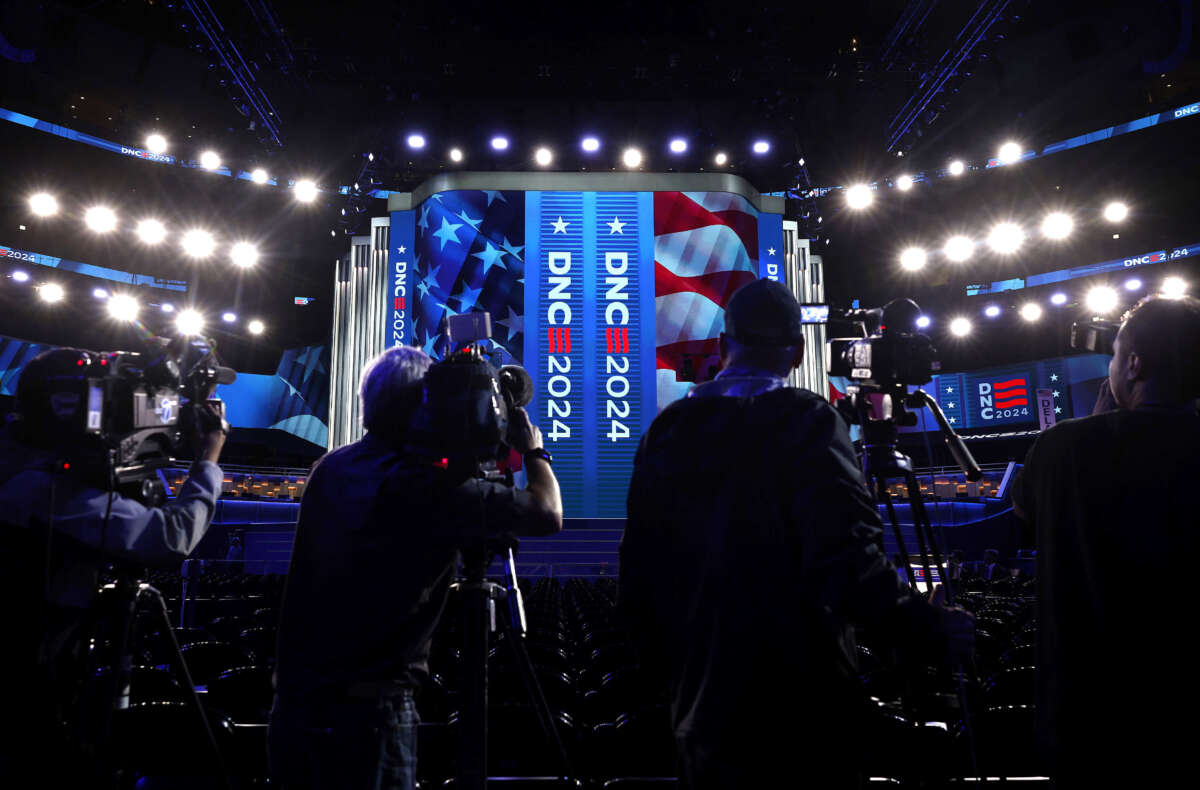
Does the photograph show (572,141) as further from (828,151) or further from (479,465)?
(479,465)

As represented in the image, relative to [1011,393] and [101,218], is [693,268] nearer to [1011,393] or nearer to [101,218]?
[1011,393]

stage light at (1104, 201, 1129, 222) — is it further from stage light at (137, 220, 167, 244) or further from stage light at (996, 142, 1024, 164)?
stage light at (137, 220, 167, 244)

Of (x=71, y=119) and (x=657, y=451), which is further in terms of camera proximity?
(x=71, y=119)

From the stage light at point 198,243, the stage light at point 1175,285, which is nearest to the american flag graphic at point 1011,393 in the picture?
the stage light at point 1175,285

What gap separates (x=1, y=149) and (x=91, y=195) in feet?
5.51

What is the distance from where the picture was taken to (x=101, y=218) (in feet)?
49.0

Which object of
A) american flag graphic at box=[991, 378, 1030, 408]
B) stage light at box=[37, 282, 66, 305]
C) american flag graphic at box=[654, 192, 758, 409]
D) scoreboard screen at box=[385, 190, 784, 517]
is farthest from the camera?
american flag graphic at box=[991, 378, 1030, 408]

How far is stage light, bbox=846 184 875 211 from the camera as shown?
567 inches

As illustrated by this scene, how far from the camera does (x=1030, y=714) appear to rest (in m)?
2.42

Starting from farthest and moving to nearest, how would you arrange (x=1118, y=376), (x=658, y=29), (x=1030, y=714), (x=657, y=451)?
(x=658, y=29)
(x=1030, y=714)
(x=1118, y=376)
(x=657, y=451)

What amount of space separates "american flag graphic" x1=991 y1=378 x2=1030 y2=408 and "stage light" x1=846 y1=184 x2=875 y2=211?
995cm

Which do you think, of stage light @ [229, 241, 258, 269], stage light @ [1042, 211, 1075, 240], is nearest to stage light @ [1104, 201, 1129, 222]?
stage light @ [1042, 211, 1075, 240]

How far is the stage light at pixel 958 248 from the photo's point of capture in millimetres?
17094

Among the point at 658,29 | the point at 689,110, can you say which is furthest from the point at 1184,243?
the point at 658,29
